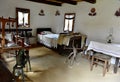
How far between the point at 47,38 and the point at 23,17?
5.94ft

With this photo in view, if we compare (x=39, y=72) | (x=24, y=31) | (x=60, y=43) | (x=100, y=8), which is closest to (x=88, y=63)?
(x=60, y=43)

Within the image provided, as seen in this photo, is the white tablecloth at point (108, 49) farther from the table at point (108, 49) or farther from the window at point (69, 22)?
the window at point (69, 22)

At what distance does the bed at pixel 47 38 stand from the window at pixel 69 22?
2.80 feet

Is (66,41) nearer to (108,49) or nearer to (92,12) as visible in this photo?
(108,49)

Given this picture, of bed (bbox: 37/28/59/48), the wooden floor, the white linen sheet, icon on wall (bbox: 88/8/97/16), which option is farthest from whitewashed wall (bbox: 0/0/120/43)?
the wooden floor

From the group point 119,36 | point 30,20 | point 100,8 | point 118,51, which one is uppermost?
point 100,8

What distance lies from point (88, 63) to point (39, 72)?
6.10 ft

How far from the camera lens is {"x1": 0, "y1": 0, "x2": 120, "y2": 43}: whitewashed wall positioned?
508cm

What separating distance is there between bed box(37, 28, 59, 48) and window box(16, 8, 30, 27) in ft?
2.62

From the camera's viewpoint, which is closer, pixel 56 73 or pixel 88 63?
pixel 56 73

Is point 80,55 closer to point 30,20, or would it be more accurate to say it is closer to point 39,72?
point 39,72

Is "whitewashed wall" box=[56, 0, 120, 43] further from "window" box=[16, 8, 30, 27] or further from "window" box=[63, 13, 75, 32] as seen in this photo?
"window" box=[16, 8, 30, 27]

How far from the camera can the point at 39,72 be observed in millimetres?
3658

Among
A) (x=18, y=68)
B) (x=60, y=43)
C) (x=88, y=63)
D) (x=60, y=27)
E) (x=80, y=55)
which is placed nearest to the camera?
(x=18, y=68)
